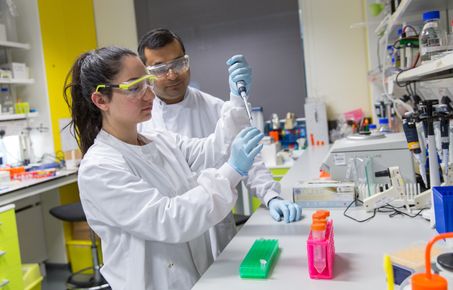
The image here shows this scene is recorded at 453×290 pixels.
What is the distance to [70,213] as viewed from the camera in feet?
9.18

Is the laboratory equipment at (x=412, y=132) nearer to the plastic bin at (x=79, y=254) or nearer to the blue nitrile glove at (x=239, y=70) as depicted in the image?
the blue nitrile glove at (x=239, y=70)

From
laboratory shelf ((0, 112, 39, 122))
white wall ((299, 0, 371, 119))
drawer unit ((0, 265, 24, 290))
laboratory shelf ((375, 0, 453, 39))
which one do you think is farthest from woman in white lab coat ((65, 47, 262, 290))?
white wall ((299, 0, 371, 119))

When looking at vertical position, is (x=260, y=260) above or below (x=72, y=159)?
below

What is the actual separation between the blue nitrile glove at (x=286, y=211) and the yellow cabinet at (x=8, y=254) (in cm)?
156

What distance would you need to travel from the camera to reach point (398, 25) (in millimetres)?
2090

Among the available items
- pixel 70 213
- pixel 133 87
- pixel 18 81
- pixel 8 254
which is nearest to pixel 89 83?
pixel 133 87

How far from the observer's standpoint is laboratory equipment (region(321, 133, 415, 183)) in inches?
63.2

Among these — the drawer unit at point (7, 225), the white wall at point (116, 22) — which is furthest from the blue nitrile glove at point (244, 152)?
the white wall at point (116, 22)

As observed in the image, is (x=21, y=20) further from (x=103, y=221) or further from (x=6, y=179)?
(x=103, y=221)

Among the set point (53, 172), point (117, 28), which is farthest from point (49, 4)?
point (53, 172)

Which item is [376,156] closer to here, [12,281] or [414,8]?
[414,8]

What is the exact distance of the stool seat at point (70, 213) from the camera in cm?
275

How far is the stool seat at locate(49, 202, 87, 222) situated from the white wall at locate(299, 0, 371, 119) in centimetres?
229

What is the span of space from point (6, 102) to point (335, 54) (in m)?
2.95
